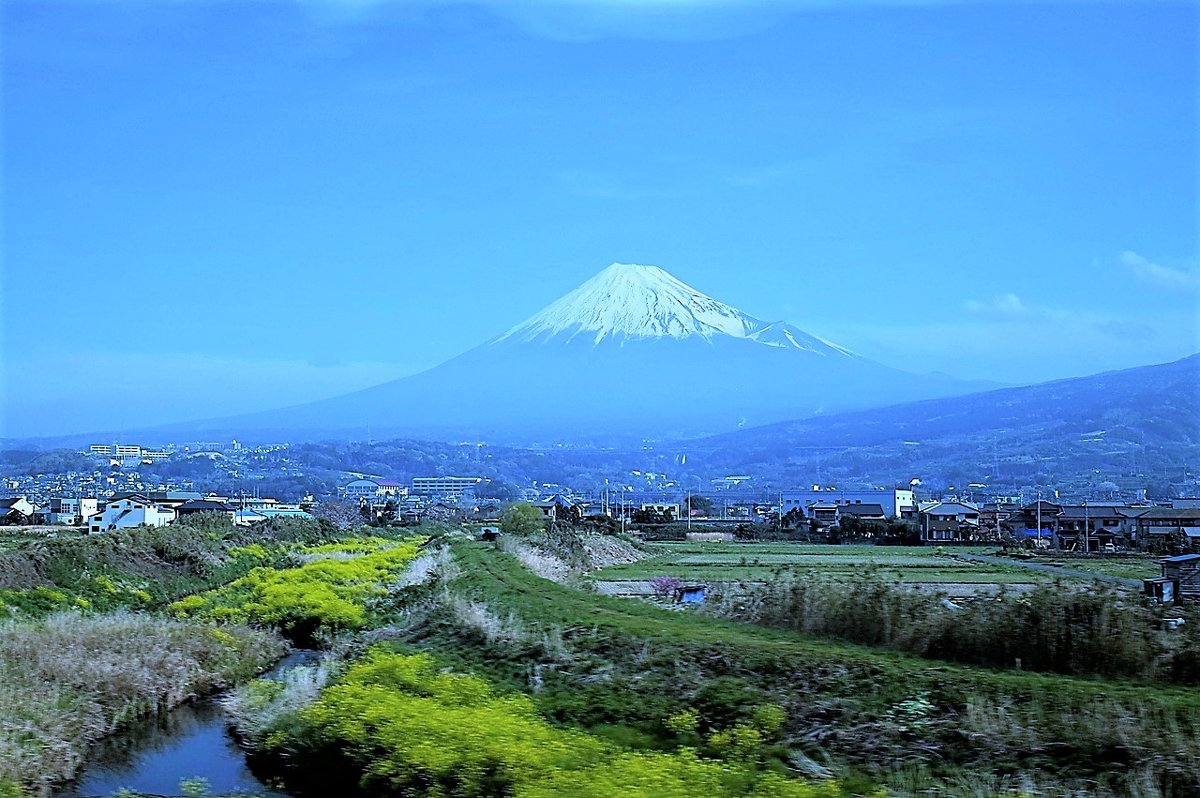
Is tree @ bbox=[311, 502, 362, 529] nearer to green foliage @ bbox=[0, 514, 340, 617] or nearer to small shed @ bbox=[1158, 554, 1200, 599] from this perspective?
green foliage @ bbox=[0, 514, 340, 617]

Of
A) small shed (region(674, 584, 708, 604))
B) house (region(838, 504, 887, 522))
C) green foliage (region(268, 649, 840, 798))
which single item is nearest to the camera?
green foliage (region(268, 649, 840, 798))

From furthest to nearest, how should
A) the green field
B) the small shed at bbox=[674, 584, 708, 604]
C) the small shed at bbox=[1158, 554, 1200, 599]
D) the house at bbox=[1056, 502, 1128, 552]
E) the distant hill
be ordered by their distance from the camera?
the distant hill < the house at bbox=[1056, 502, 1128, 552] < the green field < the small shed at bbox=[1158, 554, 1200, 599] < the small shed at bbox=[674, 584, 708, 604]

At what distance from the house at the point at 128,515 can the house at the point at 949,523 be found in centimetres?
3892

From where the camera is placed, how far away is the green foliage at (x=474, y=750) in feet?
30.7

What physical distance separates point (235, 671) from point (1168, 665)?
1358cm

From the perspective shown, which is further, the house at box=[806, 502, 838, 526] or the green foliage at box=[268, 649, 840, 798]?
the house at box=[806, 502, 838, 526]

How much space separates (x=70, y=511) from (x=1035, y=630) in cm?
8055

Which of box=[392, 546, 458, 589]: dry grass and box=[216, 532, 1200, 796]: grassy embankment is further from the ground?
box=[216, 532, 1200, 796]: grassy embankment

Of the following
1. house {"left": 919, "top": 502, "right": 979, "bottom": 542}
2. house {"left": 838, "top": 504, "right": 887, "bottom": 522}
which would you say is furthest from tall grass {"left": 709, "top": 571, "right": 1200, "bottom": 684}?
house {"left": 838, "top": 504, "right": 887, "bottom": 522}

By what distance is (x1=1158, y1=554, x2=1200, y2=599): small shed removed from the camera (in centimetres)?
2284

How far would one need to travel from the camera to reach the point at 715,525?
8431 cm

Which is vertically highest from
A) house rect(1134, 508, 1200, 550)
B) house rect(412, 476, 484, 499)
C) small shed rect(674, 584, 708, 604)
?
small shed rect(674, 584, 708, 604)

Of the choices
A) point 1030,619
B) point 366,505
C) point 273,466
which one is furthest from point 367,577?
point 273,466

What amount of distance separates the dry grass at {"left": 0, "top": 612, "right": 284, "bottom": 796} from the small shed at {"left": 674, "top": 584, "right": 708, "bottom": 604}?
7.01 metres
